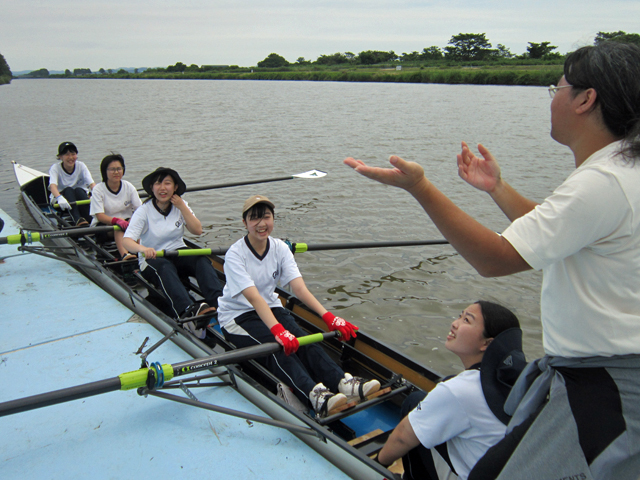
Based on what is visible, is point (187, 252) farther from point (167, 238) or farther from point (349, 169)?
point (349, 169)

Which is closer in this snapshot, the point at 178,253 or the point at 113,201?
the point at 178,253

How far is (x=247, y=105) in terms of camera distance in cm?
3075

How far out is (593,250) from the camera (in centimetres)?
146

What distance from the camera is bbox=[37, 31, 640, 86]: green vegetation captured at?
1666 inches

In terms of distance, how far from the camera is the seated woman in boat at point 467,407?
2102 millimetres

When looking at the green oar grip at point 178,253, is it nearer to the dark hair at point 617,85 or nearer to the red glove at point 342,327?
the red glove at point 342,327

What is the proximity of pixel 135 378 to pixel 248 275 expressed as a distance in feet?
4.03

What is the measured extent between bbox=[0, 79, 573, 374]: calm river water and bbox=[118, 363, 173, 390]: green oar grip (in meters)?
3.19

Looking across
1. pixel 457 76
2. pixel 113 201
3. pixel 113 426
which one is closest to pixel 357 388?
pixel 113 426

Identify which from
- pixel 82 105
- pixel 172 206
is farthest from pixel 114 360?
pixel 82 105

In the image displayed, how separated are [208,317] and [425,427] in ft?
9.12

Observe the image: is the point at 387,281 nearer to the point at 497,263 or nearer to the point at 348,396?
the point at 348,396

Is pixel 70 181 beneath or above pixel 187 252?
above

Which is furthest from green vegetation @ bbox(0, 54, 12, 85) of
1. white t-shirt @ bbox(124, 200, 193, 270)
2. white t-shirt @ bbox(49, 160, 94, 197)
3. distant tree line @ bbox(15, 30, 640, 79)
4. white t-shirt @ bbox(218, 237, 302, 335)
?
white t-shirt @ bbox(218, 237, 302, 335)
